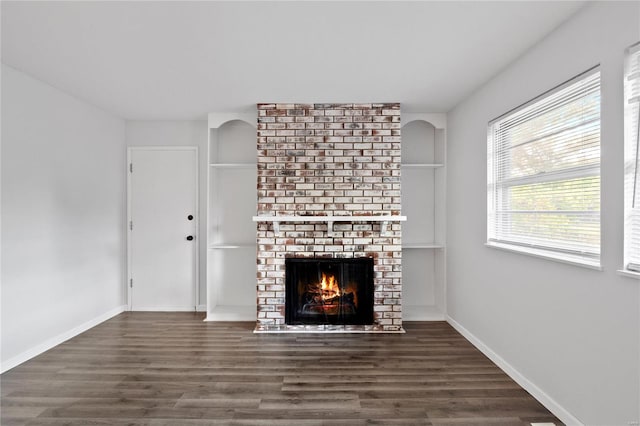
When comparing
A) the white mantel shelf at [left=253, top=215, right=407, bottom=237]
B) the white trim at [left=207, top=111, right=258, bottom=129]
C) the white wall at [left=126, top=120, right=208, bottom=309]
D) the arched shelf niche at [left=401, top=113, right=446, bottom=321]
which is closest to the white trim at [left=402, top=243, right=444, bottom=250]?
the arched shelf niche at [left=401, top=113, right=446, bottom=321]

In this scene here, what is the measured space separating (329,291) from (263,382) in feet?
4.47

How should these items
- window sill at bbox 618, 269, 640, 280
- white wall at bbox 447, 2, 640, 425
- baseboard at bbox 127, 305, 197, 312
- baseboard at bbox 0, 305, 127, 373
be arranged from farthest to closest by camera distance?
baseboard at bbox 127, 305, 197, 312
baseboard at bbox 0, 305, 127, 373
white wall at bbox 447, 2, 640, 425
window sill at bbox 618, 269, 640, 280

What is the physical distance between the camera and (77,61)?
107 inches

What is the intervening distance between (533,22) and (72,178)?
4.31m

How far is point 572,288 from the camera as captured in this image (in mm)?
2049

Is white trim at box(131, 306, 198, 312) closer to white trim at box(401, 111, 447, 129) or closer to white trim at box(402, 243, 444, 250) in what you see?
white trim at box(402, 243, 444, 250)

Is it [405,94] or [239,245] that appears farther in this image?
[239,245]

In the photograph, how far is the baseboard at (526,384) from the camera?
2.08 m

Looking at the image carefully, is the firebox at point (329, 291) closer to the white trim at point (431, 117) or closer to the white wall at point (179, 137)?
the white wall at point (179, 137)

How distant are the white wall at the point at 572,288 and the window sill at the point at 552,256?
44 mm

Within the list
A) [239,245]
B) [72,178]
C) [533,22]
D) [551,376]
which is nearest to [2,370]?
[72,178]

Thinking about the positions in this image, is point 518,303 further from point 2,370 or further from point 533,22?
point 2,370

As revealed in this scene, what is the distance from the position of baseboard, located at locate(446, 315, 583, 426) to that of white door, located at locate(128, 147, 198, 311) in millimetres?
→ 3410

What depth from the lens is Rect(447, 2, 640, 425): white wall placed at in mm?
1728
